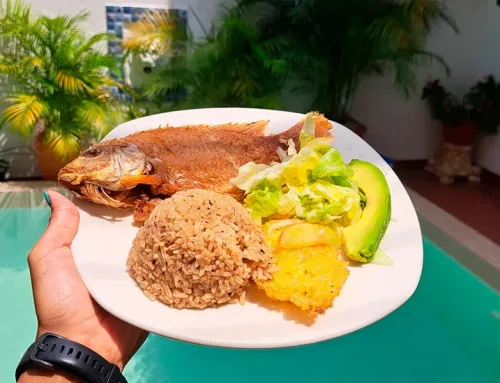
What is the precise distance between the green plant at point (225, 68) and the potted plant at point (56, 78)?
482mm

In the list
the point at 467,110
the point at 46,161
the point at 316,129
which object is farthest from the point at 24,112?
the point at 467,110

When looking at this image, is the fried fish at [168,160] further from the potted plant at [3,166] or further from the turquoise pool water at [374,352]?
the potted plant at [3,166]

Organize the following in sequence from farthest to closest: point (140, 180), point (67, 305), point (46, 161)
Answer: point (46, 161) < point (140, 180) < point (67, 305)

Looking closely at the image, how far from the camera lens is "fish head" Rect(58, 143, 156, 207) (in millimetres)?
1449

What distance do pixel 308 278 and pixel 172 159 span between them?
727mm

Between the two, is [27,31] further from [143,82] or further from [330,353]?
[330,353]

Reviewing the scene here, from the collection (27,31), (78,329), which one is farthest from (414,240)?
(27,31)

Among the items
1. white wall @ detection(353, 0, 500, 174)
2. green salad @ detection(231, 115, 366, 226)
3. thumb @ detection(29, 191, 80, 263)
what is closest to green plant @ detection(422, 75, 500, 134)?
white wall @ detection(353, 0, 500, 174)

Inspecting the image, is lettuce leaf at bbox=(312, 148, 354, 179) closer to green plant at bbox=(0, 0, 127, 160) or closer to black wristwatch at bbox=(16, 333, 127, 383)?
black wristwatch at bbox=(16, 333, 127, 383)

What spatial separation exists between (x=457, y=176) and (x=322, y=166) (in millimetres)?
4442

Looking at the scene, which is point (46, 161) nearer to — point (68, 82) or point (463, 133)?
point (68, 82)

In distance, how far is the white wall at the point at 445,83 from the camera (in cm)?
538

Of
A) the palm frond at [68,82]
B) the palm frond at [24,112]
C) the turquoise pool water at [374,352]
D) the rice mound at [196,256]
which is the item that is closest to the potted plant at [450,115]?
the turquoise pool water at [374,352]

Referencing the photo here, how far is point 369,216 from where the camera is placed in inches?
52.9
